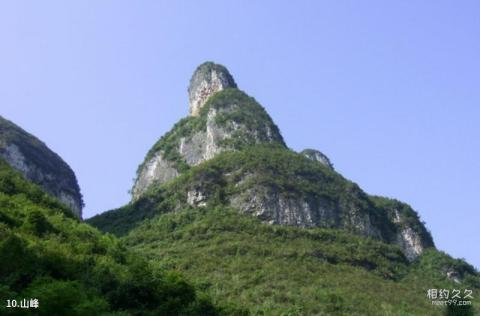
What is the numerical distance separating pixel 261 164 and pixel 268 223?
955 centimetres

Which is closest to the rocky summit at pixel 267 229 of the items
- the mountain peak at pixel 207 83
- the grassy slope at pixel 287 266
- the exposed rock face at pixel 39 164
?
the grassy slope at pixel 287 266

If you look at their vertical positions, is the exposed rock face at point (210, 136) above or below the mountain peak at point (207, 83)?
below

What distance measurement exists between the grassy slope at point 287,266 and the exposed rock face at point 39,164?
87.1 feet

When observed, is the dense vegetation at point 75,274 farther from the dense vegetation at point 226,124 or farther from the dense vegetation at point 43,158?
the dense vegetation at point 43,158

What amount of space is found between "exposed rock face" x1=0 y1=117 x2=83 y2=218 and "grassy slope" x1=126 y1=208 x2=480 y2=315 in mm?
26547

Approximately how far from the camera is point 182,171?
334ft

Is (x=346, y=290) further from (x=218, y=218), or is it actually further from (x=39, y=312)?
(x=39, y=312)

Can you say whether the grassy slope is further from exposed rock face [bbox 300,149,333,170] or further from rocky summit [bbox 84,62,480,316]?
exposed rock face [bbox 300,149,333,170]

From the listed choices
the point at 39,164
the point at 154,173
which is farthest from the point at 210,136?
the point at 39,164

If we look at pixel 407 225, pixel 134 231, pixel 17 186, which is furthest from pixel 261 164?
pixel 17 186

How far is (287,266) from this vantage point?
61438 millimetres

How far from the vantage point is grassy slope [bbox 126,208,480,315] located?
5284 centimetres

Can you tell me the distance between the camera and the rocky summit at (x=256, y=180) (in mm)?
81000

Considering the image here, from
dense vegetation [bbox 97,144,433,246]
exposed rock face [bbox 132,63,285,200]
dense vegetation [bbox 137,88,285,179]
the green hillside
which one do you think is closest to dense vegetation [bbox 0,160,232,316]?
the green hillside
